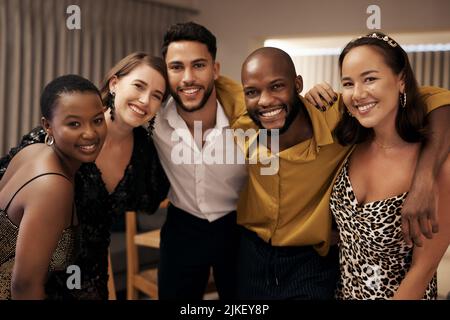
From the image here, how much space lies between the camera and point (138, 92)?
81 cm

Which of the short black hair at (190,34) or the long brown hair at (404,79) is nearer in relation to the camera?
the long brown hair at (404,79)

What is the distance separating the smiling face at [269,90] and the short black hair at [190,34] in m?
0.10

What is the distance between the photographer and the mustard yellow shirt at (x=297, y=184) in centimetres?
86

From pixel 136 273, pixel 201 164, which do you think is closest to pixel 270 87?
pixel 201 164

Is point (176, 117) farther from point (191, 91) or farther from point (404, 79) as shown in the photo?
point (404, 79)

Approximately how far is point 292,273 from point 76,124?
0.49m

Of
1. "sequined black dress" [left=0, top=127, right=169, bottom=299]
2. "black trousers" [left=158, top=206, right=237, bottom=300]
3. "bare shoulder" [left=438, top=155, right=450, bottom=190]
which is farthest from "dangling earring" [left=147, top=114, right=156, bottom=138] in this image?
"bare shoulder" [left=438, top=155, right=450, bottom=190]

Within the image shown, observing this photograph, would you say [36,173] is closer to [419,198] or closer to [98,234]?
[98,234]

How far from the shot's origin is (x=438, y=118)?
773mm

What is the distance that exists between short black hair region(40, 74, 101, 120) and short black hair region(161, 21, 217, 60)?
0.21 metres

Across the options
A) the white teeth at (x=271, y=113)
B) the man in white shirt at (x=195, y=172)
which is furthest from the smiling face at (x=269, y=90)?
the man in white shirt at (x=195, y=172)

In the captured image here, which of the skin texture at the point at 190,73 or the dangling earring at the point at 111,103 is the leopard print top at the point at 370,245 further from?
the dangling earring at the point at 111,103

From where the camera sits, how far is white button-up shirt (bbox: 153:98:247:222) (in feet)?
3.07

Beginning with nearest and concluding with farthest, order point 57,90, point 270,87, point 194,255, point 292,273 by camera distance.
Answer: point 57,90 → point 270,87 → point 292,273 → point 194,255
